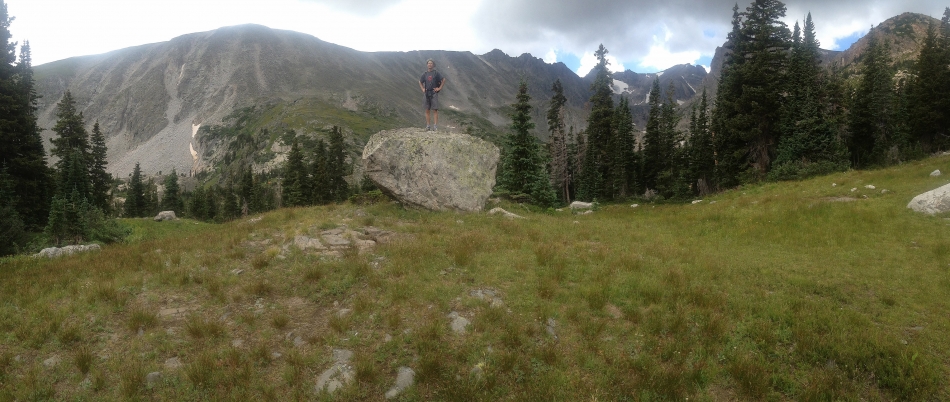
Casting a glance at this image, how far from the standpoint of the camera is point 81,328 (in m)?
7.90

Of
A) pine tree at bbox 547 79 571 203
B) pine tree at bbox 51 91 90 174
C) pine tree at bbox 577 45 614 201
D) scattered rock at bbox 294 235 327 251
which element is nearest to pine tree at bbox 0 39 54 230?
pine tree at bbox 51 91 90 174

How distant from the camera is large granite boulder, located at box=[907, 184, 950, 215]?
1452 centimetres

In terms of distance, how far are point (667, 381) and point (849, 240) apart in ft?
38.4

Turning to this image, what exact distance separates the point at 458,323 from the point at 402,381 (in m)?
1.85

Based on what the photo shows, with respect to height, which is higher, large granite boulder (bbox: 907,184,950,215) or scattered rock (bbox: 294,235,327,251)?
scattered rock (bbox: 294,235,327,251)

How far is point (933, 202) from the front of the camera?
14.8 meters

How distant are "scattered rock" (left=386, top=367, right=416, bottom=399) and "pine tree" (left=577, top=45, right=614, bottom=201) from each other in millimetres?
56712

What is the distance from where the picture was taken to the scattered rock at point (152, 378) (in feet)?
21.5

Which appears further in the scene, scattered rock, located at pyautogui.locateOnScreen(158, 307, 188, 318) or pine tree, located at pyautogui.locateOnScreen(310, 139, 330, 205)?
pine tree, located at pyautogui.locateOnScreen(310, 139, 330, 205)

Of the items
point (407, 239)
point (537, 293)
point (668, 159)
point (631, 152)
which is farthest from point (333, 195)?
point (537, 293)

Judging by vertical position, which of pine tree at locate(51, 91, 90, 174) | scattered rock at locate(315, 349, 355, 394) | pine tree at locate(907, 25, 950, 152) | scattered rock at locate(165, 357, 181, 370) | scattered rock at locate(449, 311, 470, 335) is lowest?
scattered rock at locate(315, 349, 355, 394)

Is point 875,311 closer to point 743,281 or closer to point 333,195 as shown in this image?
point 743,281

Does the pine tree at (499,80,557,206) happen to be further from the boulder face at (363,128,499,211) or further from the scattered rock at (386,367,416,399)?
the scattered rock at (386,367,416,399)

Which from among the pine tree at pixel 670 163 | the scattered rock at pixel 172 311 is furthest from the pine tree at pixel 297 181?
the scattered rock at pixel 172 311
